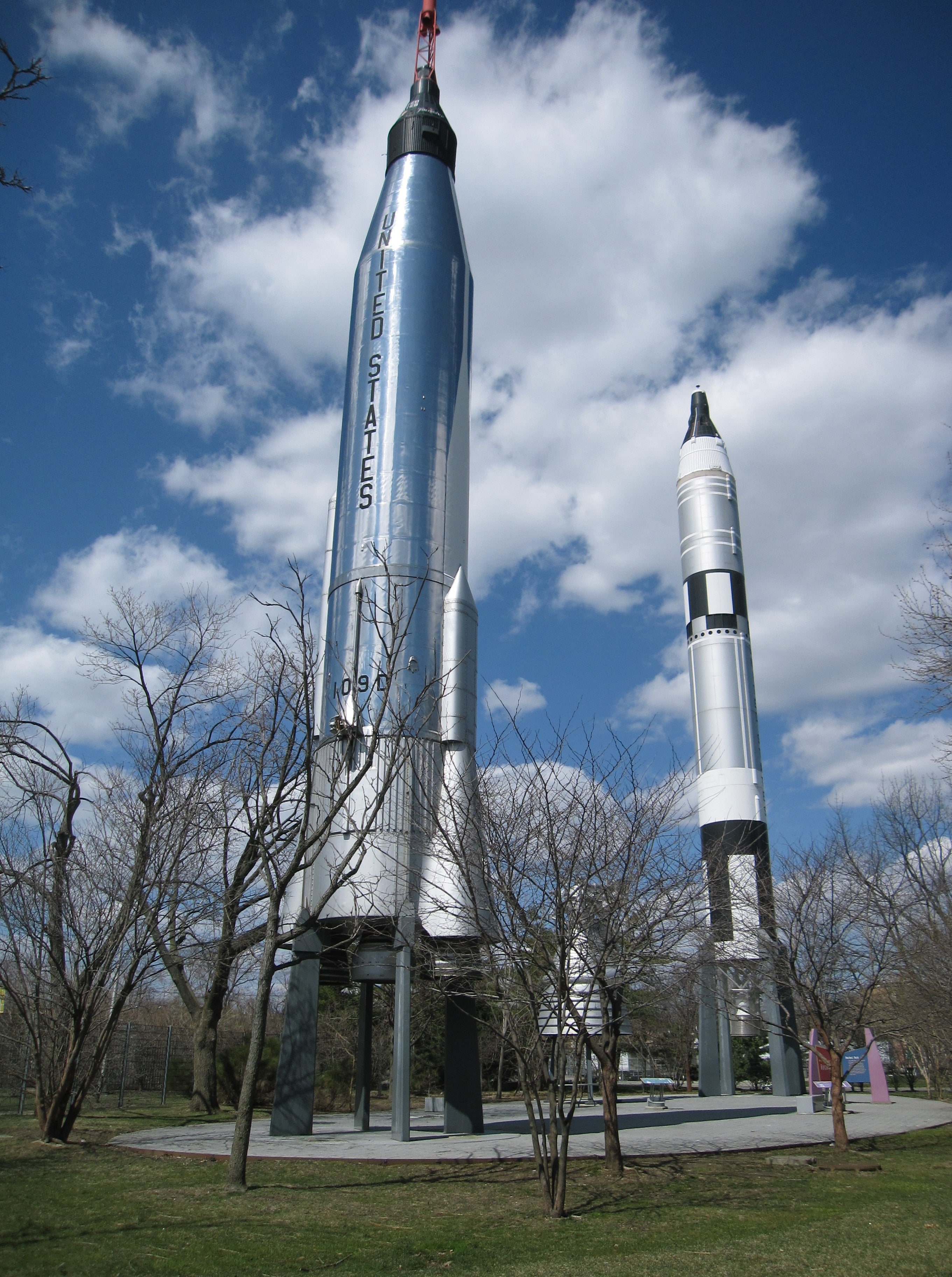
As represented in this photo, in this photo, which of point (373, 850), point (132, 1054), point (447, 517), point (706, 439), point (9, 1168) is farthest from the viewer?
point (706, 439)

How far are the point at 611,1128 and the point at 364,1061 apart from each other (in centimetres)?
731

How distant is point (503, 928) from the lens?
35.3ft

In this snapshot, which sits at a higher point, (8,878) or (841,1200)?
(8,878)

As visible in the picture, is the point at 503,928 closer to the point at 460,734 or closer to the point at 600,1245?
the point at 600,1245

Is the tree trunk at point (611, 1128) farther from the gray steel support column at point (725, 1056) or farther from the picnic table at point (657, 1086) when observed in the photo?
the gray steel support column at point (725, 1056)

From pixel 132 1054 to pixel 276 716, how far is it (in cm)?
1980

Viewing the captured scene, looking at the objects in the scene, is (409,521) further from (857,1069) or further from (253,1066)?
(857,1069)

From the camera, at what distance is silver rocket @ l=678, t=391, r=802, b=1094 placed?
26.6 meters

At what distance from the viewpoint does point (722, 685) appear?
102 feet

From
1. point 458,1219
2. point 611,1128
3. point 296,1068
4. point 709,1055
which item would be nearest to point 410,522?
point 296,1068

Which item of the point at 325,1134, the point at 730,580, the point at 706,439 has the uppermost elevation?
the point at 706,439

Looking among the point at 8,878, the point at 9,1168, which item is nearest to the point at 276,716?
the point at 9,1168

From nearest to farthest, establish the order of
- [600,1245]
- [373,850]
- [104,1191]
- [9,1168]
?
[600,1245], [104,1191], [9,1168], [373,850]

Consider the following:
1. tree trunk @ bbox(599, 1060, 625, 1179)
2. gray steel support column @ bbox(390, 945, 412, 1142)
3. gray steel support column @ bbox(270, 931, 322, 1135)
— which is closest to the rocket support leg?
gray steel support column @ bbox(390, 945, 412, 1142)
